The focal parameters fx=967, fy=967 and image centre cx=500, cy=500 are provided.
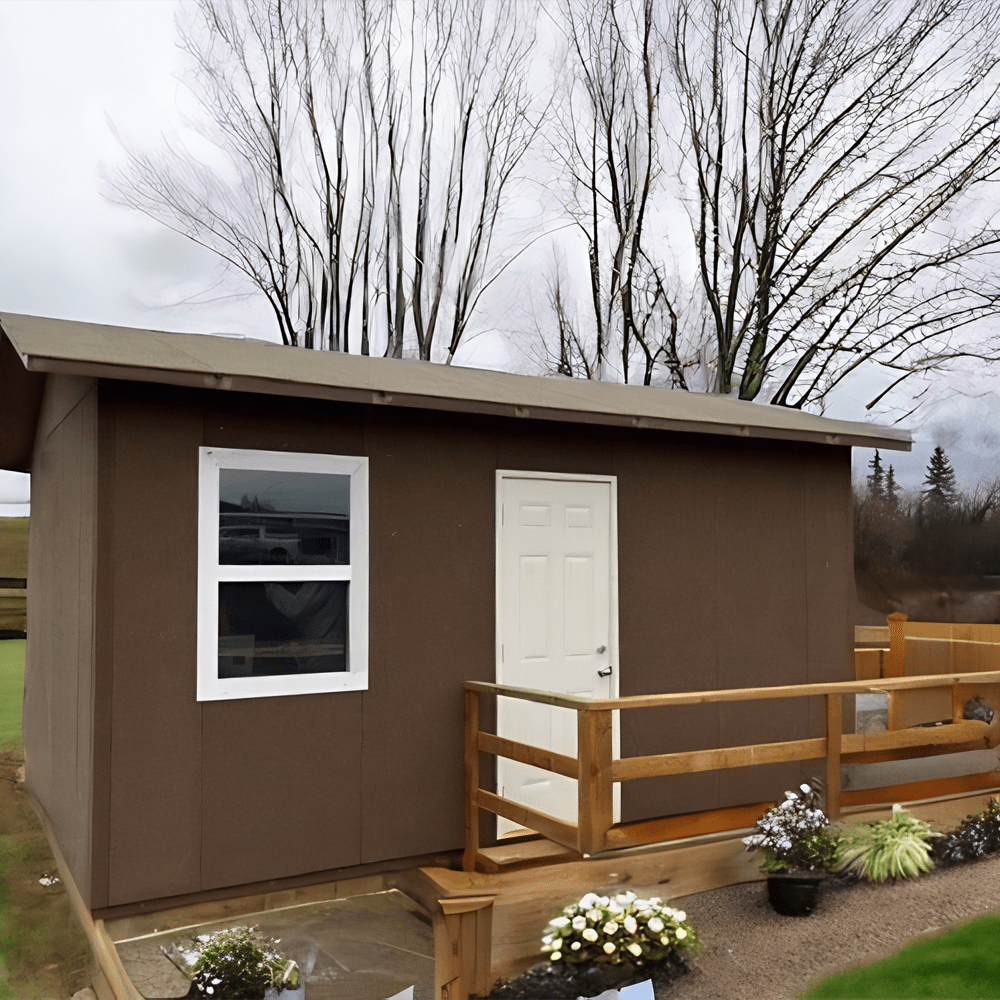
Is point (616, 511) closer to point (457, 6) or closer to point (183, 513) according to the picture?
point (183, 513)

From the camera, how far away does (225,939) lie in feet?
13.0

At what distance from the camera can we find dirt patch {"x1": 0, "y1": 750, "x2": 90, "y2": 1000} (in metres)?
4.46

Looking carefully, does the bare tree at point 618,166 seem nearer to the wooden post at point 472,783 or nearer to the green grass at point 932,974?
the wooden post at point 472,783

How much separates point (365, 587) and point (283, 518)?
1.86 ft

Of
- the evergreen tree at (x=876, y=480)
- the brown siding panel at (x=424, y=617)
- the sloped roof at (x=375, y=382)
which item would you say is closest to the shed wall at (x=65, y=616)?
the sloped roof at (x=375, y=382)

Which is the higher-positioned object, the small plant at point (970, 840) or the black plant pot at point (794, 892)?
the small plant at point (970, 840)

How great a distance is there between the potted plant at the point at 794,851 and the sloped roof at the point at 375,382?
2147 mm

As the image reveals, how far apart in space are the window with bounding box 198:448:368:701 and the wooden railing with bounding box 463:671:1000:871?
819mm

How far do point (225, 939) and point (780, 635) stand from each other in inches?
153

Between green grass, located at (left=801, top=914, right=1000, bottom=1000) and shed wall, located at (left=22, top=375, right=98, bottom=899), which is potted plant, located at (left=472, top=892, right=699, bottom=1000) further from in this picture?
shed wall, located at (left=22, top=375, right=98, bottom=899)

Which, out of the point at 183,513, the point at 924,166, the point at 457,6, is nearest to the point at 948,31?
the point at 924,166

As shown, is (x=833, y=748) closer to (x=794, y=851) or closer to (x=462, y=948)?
(x=794, y=851)

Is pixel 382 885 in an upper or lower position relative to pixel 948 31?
lower

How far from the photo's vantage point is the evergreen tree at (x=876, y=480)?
22500 millimetres
